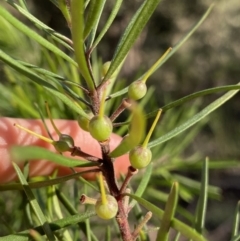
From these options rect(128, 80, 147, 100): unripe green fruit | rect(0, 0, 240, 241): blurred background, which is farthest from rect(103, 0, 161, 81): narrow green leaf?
rect(0, 0, 240, 241): blurred background

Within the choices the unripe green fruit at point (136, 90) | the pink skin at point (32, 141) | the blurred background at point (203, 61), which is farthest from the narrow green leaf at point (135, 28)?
the blurred background at point (203, 61)

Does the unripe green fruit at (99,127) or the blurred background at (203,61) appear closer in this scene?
the unripe green fruit at (99,127)

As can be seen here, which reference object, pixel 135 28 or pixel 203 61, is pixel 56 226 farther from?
pixel 203 61

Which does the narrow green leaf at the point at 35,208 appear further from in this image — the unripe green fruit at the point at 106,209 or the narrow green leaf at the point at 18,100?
the narrow green leaf at the point at 18,100

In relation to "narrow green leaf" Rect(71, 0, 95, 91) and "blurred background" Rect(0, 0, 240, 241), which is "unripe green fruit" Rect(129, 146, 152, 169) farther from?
"blurred background" Rect(0, 0, 240, 241)

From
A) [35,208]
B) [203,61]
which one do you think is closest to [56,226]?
[35,208]

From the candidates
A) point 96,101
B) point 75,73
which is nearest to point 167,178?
point 75,73
